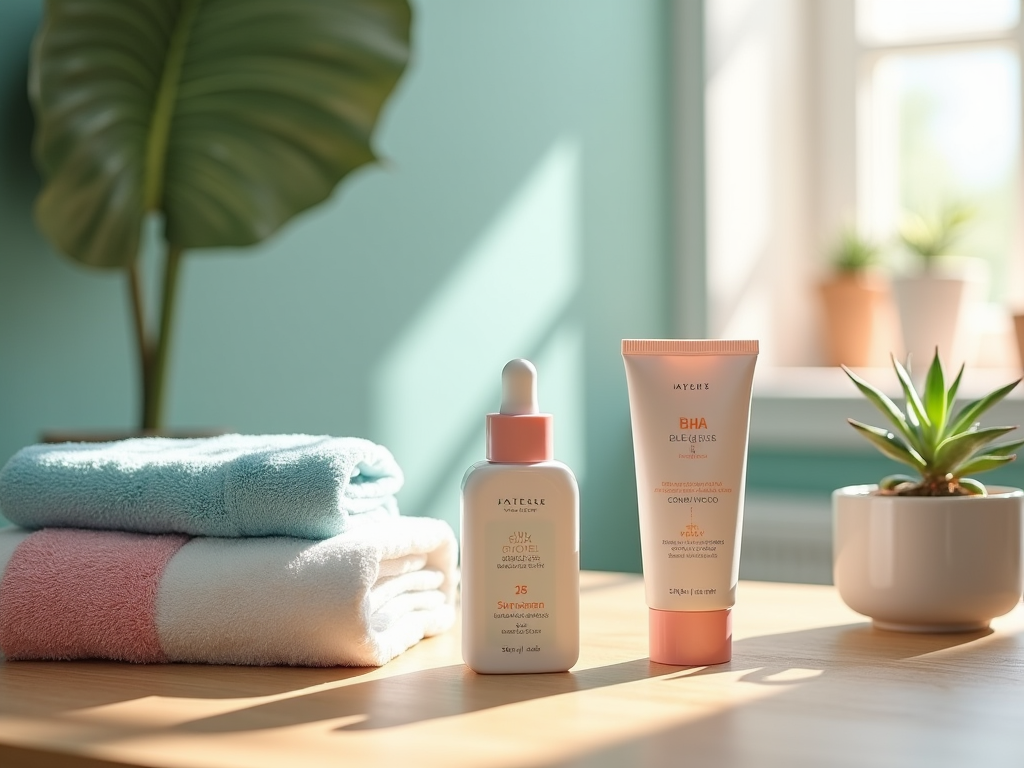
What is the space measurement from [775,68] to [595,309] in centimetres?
67

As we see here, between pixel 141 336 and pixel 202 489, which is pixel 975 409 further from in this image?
pixel 141 336

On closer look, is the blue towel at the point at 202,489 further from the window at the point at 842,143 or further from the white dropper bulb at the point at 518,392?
the window at the point at 842,143

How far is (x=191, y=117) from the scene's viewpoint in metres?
1.00

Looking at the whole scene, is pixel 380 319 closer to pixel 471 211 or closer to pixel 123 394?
pixel 471 211

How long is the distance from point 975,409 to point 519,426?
0.31m

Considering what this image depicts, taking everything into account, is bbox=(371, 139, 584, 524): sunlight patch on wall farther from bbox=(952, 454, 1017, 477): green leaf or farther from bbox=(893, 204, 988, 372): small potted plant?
bbox=(952, 454, 1017, 477): green leaf

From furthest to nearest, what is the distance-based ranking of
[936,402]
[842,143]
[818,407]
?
[842,143], [818,407], [936,402]

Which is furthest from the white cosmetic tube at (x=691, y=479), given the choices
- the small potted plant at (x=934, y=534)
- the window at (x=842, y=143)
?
the window at (x=842, y=143)

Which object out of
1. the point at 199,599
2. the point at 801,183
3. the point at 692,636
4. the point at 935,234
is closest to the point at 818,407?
the point at 935,234

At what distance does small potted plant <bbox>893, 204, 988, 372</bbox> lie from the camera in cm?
207

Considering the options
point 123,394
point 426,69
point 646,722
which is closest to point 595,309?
point 426,69

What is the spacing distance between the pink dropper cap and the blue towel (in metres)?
0.09

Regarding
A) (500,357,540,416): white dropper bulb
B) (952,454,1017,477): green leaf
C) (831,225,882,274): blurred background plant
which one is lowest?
(952,454,1017,477): green leaf

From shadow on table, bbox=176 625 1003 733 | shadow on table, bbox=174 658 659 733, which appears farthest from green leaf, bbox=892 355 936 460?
shadow on table, bbox=174 658 659 733
